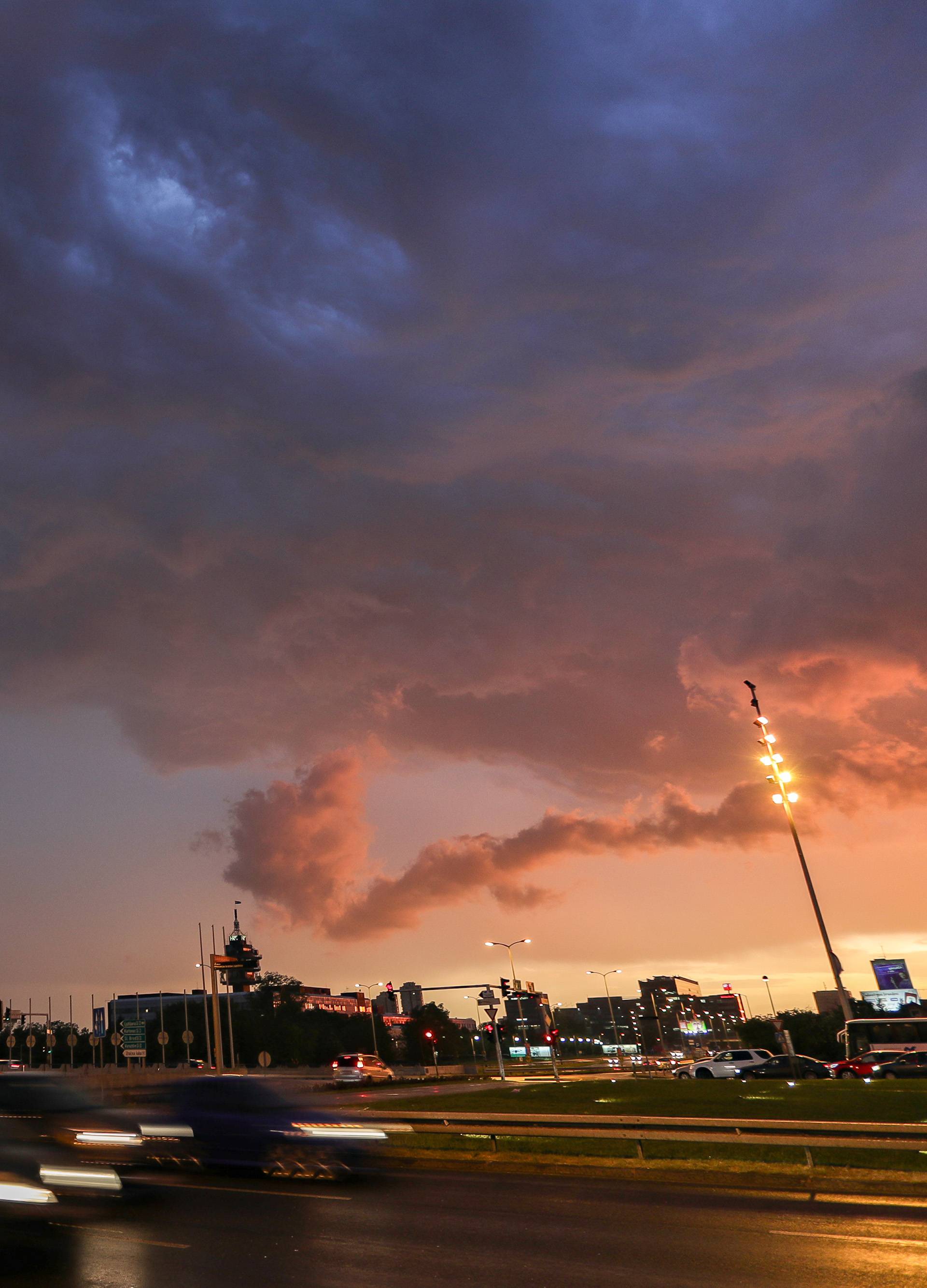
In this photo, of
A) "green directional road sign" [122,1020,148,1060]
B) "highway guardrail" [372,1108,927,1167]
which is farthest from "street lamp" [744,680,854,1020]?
"green directional road sign" [122,1020,148,1060]

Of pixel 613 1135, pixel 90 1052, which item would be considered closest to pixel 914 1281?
pixel 613 1135

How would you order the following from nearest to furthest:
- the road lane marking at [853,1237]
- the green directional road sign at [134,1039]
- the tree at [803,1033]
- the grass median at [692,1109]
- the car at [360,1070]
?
the road lane marking at [853,1237] < the grass median at [692,1109] < the car at [360,1070] < the green directional road sign at [134,1039] < the tree at [803,1033]

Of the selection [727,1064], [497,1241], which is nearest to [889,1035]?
[727,1064]

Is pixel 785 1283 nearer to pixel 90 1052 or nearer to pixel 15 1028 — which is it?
pixel 90 1052

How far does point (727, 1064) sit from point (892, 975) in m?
78.1

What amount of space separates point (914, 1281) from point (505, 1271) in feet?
13.0

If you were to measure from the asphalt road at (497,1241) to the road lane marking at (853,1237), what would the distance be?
0.03 m

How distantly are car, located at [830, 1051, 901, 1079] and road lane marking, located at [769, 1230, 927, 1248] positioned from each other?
40.6m

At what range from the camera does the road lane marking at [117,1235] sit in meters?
11.0

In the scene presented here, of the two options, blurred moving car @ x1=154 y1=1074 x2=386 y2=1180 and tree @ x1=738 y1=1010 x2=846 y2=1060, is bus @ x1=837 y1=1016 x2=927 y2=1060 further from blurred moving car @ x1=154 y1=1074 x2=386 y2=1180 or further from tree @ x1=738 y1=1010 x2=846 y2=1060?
blurred moving car @ x1=154 y1=1074 x2=386 y2=1180

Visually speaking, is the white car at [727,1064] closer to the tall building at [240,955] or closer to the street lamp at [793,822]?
the street lamp at [793,822]

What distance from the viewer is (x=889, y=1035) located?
54656 mm

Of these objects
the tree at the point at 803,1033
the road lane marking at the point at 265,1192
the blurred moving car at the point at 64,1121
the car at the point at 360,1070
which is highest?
the blurred moving car at the point at 64,1121

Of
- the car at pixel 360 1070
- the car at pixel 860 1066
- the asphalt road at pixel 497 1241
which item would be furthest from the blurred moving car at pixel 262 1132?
the car at pixel 860 1066
